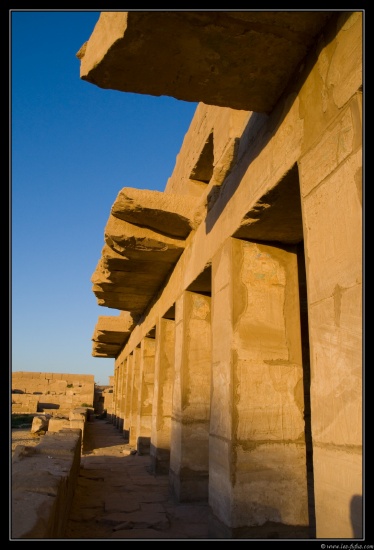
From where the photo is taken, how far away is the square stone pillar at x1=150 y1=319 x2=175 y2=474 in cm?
707

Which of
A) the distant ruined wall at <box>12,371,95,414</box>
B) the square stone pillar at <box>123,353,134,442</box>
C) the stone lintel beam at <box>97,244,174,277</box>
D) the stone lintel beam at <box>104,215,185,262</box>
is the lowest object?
the distant ruined wall at <box>12,371,95,414</box>

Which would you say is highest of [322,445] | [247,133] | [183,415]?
[247,133]

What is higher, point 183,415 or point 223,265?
point 223,265

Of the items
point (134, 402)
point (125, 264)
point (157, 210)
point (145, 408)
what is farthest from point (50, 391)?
point (157, 210)

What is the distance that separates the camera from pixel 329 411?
80.1 inches

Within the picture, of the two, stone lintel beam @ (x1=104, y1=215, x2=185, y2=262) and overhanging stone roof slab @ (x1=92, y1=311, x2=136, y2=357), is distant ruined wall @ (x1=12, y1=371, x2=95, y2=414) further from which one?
stone lintel beam @ (x1=104, y1=215, x2=185, y2=262)

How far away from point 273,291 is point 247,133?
4.33 feet

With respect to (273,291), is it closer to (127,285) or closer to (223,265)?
(223,265)

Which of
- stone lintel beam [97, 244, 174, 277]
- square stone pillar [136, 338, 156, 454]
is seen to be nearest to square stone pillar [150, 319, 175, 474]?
stone lintel beam [97, 244, 174, 277]

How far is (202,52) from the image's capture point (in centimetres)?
254

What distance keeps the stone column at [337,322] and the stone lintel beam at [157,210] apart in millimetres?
2977

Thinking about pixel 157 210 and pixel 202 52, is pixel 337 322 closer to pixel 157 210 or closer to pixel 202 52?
pixel 202 52

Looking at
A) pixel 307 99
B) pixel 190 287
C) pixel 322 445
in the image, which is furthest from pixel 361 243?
pixel 190 287

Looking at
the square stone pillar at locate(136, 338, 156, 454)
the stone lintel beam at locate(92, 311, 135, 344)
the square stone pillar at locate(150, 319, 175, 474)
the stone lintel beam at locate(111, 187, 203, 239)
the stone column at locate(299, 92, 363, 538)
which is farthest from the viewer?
the stone lintel beam at locate(92, 311, 135, 344)
